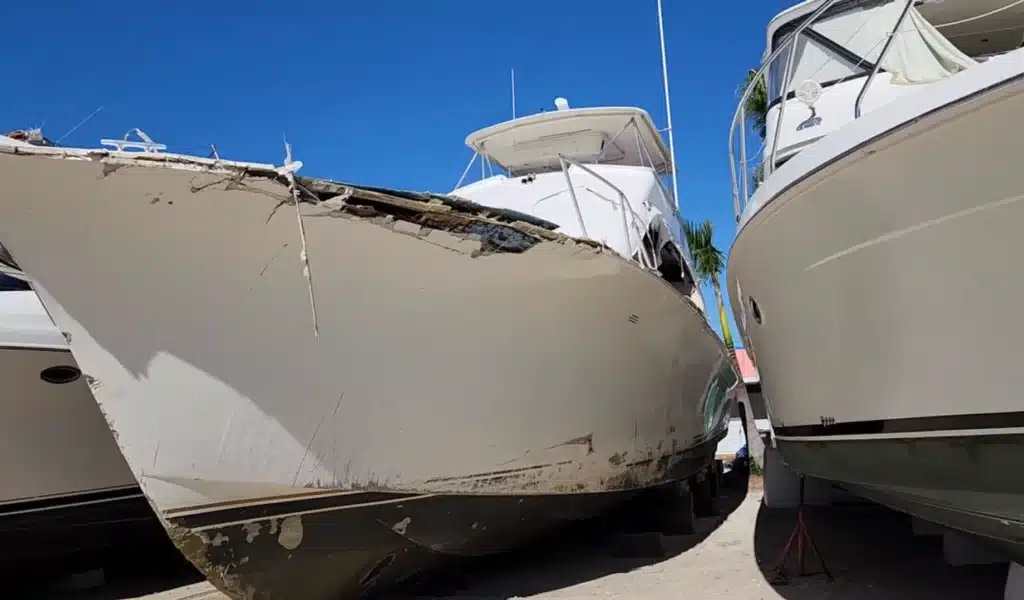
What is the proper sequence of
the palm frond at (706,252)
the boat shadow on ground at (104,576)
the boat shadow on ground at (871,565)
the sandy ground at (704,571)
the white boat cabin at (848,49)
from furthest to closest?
1. the palm frond at (706,252)
2. the boat shadow on ground at (104,576)
3. the white boat cabin at (848,49)
4. the sandy ground at (704,571)
5. the boat shadow on ground at (871,565)

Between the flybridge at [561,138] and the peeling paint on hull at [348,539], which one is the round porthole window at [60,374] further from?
the flybridge at [561,138]

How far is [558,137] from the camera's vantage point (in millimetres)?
8141

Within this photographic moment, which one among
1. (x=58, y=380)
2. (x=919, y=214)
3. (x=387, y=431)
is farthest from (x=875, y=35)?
(x=58, y=380)

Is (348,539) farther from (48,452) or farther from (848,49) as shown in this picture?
(848,49)

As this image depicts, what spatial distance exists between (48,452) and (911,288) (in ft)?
18.6

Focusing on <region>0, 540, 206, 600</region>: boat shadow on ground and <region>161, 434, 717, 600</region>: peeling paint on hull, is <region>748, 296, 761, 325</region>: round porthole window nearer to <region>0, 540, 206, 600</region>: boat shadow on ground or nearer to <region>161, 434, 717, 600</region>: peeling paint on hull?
<region>161, 434, 717, 600</region>: peeling paint on hull

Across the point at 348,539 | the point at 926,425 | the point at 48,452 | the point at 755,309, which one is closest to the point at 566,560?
the point at 348,539

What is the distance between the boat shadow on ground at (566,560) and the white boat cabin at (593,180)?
6.98ft

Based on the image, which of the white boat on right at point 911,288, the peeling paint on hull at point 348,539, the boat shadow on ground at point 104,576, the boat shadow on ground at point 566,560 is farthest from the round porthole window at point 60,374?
the white boat on right at point 911,288

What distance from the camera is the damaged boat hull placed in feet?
11.9

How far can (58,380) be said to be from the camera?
570cm

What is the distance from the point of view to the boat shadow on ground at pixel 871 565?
14.9 ft

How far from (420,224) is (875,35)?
358 centimetres

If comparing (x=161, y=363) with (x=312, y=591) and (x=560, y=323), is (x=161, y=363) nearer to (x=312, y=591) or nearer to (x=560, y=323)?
(x=312, y=591)
